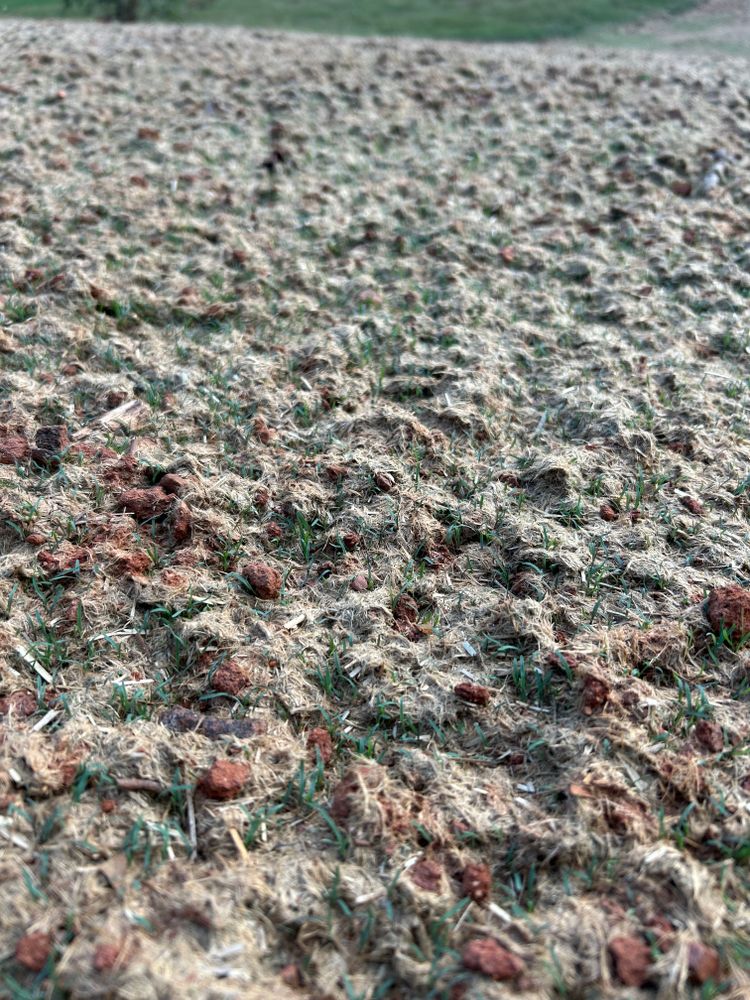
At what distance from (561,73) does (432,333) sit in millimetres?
4058

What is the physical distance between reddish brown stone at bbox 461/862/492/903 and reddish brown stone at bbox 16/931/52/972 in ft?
2.49

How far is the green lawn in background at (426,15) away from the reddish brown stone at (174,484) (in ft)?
22.0

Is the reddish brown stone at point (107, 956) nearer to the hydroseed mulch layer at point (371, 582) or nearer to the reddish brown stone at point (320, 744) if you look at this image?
the hydroseed mulch layer at point (371, 582)

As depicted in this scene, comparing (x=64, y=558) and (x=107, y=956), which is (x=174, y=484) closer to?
(x=64, y=558)

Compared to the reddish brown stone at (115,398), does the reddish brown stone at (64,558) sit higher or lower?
lower

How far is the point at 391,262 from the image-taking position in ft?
13.3

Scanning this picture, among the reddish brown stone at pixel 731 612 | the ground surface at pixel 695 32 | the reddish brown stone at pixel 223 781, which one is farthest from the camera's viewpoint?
the ground surface at pixel 695 32

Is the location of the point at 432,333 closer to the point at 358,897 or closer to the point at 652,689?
the point at 652,689

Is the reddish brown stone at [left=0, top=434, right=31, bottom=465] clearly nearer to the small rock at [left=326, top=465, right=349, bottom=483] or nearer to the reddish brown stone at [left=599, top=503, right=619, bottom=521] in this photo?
the small rock at [left=326, top=465, right=349, bottom=483]

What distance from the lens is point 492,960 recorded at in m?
1.55

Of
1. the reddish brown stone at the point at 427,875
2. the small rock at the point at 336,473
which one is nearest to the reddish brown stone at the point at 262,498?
the small rock at the point at 336,473

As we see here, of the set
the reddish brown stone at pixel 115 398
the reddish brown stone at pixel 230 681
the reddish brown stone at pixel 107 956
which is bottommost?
the reddish brown stone at pixel 107 956

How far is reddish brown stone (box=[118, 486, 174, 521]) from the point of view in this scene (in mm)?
2584

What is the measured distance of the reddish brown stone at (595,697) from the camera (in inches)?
79.8
